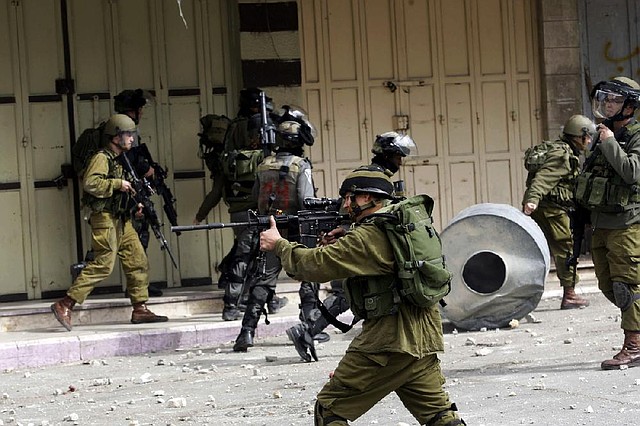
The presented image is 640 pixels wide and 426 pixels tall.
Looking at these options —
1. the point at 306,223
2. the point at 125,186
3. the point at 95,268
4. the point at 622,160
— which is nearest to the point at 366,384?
the point at 306,223

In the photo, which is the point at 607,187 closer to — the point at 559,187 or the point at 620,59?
the point at 559,187

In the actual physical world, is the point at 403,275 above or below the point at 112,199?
below

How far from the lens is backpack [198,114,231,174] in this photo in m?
12.4

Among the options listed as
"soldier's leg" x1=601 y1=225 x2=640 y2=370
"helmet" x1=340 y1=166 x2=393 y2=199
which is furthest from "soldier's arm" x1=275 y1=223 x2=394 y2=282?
"soldier's leg" x1=601 y1=225 x2=640 y2=370

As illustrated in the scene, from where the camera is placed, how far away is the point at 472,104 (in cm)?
1375

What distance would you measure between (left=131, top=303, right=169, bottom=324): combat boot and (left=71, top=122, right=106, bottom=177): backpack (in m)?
1.35

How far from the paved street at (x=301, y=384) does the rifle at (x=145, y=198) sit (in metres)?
1.33

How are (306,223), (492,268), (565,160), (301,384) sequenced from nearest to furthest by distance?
(306,223) → (301,384) → (492,268) → (565,160)

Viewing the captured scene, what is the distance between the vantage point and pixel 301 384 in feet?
29.3

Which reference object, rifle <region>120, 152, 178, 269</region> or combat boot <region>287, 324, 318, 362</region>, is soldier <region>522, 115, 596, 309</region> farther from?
rifle <region>120, 152, 178, 269</region>

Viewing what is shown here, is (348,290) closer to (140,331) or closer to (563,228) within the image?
(140,331)

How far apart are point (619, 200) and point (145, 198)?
15.1 ft

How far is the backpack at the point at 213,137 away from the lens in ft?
40.7

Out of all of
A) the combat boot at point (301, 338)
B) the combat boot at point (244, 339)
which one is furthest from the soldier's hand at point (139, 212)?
the combat boot at point (301, 338)
